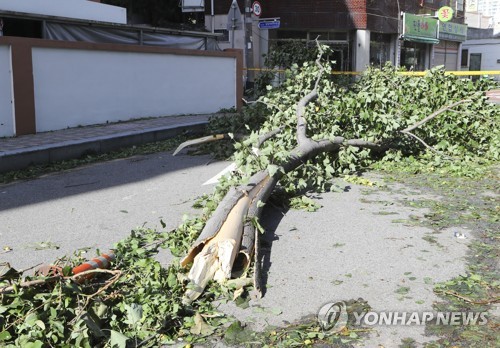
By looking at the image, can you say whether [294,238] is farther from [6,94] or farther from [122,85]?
[122,85]

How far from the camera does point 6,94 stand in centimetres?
987

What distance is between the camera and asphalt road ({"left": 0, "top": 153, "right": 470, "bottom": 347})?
4078 millimetres

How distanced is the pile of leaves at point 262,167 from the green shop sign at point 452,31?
3074 centimetres

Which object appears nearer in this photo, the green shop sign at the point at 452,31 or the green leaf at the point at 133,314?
the green leaf at the point at 133,314

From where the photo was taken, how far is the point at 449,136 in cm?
999

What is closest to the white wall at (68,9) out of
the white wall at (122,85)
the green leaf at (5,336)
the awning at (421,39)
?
the white wall at (122,85)

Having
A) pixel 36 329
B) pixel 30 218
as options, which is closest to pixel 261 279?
pixel 36 329

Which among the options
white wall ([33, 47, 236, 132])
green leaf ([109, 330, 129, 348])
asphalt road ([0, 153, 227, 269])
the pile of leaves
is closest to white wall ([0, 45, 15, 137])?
white wall ([33, 47, 236, 132])

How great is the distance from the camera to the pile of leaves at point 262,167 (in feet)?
11.5

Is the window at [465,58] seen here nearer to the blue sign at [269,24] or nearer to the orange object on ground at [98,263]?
the blue sign at [269,24]

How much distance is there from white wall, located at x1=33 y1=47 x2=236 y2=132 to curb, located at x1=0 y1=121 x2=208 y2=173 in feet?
4.47

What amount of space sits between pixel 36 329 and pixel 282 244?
2394 mm

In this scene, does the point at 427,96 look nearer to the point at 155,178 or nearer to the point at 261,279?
the point at 155,178

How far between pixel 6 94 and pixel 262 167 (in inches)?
224
